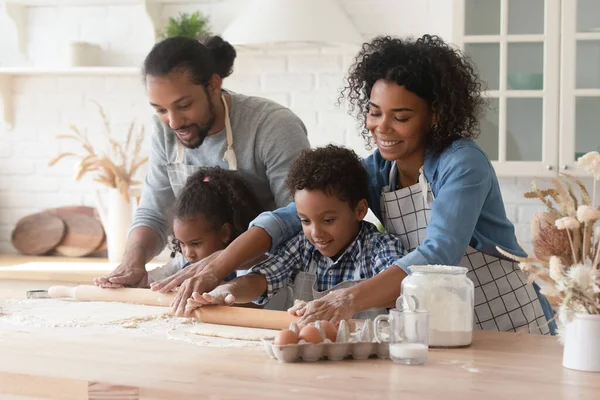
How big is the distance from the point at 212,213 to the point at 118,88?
2130 millimetres

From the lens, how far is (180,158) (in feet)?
9.23

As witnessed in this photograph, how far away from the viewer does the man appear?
255cm

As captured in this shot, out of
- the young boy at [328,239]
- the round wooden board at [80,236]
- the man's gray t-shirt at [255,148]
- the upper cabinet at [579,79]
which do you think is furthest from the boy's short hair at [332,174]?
the round wooden board at [80,236]

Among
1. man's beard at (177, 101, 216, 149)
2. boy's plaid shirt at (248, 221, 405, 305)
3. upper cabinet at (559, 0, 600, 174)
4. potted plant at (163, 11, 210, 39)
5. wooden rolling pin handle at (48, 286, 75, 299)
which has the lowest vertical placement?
wooden rolling pin handle at (48, 286, 75, 299)

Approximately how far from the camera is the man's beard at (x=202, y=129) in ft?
8.57

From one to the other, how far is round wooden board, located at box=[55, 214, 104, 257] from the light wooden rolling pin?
2025 mm

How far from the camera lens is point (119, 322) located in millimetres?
2064

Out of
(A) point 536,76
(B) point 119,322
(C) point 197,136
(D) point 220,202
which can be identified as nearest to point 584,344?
(B) point 119,322

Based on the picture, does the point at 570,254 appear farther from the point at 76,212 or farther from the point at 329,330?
the point at 76,212

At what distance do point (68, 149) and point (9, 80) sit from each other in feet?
1.55

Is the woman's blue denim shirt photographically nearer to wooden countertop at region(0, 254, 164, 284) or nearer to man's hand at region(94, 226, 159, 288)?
man's hand at region(94, 226, 159, 288)

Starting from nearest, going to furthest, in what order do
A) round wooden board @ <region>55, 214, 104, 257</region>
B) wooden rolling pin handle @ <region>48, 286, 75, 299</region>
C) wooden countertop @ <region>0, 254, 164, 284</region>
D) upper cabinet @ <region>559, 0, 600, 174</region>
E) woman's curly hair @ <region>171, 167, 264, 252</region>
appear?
wooden rolling pin handle @ <region>48, 286, 75, 299</region>, woman's curly hair @ <region>171, 167, 264, 252</region>, upper cabinet @ <region>559, 0, 600, 174</region>, wooden countertop @ <region>0, 254, 164, 284</region>, round wooden board @ <region>55, 214, 104, 257</region>

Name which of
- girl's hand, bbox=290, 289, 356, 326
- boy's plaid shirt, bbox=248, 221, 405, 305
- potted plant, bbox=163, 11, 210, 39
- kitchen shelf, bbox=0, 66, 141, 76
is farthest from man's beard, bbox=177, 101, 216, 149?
kitchen shelf, bbox=0, 66, 141, 76

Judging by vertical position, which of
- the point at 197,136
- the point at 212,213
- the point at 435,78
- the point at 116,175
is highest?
the point at 435,78
